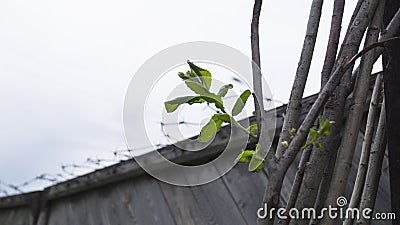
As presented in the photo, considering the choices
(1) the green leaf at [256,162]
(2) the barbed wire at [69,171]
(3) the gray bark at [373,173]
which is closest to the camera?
(1) the green leaf at [256,162]

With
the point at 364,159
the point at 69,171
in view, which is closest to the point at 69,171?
the point at 69,171

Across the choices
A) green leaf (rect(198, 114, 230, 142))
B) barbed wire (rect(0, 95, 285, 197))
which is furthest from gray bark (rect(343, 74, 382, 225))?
barbed wire (rect(0, 95, 285, 197))

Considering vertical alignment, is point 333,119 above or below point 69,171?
below

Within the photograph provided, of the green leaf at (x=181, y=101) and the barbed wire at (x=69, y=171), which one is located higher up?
the barbed wire at (x=69, y=171)

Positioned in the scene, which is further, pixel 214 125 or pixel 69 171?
pixel 69 171

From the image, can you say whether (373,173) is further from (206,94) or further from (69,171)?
(69,171)

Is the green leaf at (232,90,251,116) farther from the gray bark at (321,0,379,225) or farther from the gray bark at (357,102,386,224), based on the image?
the gray bark at (357,102,386,224)

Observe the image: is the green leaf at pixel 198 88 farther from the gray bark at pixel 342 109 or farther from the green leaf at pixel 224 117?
the gray bark at pixel 342 109

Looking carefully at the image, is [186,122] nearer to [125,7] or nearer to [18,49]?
[125,7]

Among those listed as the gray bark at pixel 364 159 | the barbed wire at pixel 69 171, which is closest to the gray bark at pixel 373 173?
the gray bark at pixel 364 159

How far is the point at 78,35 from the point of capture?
1449 mm

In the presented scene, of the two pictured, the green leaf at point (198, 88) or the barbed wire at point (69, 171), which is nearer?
the green leaf at point (198, 88)

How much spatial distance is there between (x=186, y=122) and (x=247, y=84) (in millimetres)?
291

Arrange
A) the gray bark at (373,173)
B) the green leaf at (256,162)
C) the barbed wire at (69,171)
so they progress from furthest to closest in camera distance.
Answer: the barbed wire at (69,171) → the gray bark at (373,173) → the green leaf at (256,162)
